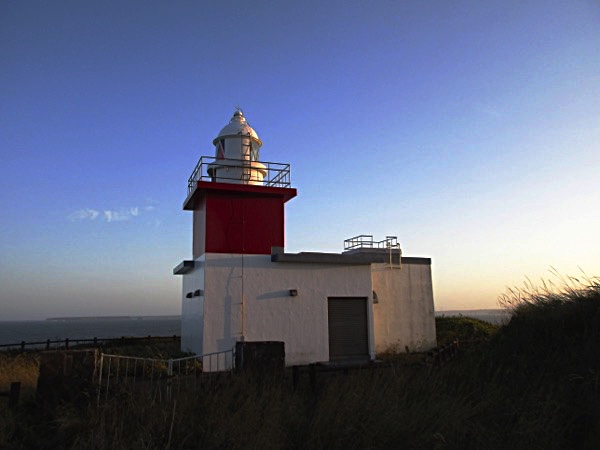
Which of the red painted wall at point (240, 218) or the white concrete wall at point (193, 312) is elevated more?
the red painted wall at point (240, 218)

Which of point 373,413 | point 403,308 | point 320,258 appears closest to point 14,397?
point 373,413

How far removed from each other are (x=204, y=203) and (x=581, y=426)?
41.9ft

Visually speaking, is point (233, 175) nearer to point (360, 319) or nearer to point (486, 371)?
point (360, 319)

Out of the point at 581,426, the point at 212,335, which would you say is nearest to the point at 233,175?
the point at 212,335

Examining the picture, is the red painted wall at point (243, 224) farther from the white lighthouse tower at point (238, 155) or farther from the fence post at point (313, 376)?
the fence post at point (313, 376)

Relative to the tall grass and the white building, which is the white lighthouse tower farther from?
the tall grass

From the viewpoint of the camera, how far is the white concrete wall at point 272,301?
15.1 m

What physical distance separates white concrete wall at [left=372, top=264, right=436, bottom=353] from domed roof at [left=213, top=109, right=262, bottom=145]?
25.1ft

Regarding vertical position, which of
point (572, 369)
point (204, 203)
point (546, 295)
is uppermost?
point (204, 203)

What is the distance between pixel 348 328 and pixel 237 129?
Answer: 888cm

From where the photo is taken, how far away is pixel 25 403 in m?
7.23

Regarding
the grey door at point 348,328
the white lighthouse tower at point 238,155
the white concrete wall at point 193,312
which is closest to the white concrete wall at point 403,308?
the grey door at point 348,328

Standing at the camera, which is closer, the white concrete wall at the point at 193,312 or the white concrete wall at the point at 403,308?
the white concrete wall at the point at 193,312

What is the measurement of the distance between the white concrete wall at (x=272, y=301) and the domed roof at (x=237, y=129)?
5428 mm
